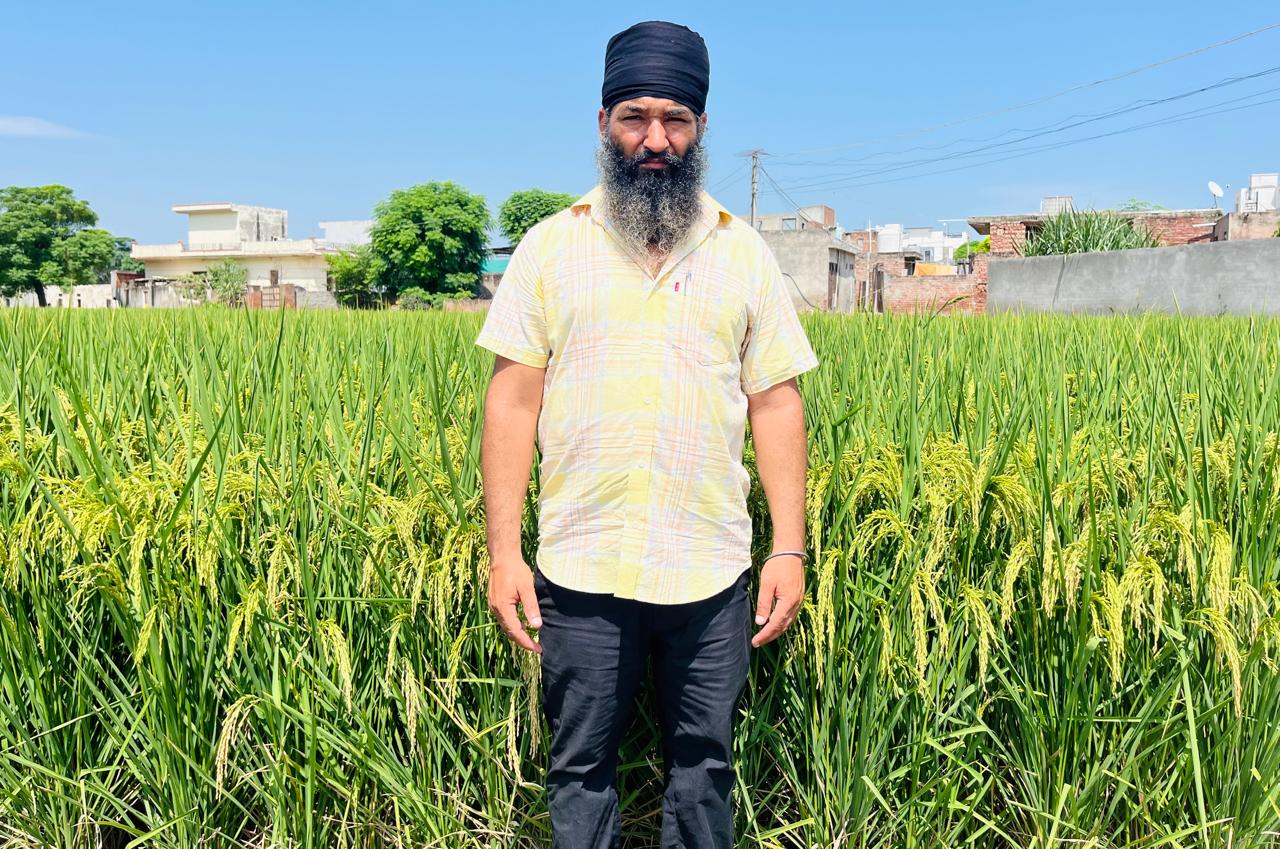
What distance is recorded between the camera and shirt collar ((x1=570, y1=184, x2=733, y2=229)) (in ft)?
5.26

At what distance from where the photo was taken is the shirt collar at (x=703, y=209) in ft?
5.26

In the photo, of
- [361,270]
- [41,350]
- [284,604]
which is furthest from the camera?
[361,270]

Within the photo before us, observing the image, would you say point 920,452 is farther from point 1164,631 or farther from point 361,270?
point 361,270

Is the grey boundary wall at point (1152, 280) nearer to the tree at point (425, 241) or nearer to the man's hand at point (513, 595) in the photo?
the man's hand at point (513, 595)

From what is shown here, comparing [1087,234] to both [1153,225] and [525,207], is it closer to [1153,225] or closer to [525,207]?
[1153,225]

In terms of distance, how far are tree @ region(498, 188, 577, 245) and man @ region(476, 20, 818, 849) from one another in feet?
183

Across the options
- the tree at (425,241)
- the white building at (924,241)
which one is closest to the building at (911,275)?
the white building at (924,241)

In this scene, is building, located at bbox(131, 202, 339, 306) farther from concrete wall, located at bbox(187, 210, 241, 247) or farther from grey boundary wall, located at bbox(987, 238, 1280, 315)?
grey boundary wall, located at bbox(987, 238, 1280, 315)

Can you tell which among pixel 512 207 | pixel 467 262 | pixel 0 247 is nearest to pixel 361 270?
pixel 467 262

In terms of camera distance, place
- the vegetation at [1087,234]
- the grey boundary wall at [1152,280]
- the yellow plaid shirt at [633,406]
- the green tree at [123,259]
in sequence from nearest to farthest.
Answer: the yellow plaid shirt at [633,406]
the grey boundary wall at [1152,280]
the vegetation at [1087,234]
the green tree at [123,259]

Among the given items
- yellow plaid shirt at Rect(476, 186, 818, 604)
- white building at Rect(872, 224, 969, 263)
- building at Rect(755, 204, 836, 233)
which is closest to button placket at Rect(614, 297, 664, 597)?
yellow plaid shirt at Rect(476, 186, 818, 604)

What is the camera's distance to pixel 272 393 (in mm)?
2096

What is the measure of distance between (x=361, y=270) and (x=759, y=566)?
45889mm

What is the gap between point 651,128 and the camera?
5.18 ft
